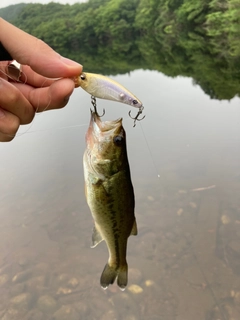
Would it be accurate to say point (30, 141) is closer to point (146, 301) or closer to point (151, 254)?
point (151, 254)

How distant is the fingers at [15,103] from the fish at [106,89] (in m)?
0.38

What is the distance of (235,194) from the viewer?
19.8ft

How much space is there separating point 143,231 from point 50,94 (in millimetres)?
4005

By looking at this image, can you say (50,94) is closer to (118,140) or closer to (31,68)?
(31,68)

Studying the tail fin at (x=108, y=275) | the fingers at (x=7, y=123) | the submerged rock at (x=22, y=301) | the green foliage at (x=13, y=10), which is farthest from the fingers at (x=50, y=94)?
the green foliage at (x=13, y=10)

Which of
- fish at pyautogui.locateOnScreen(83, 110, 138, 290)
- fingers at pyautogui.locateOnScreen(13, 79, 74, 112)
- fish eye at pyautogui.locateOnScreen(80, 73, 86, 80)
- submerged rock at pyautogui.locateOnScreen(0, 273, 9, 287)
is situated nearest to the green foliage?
submerged rock at pyautogui.locateOnScreen(0, 273, 9, 287)

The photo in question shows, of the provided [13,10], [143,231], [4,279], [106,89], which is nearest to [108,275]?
[106,89]

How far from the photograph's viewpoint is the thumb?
6.31ft

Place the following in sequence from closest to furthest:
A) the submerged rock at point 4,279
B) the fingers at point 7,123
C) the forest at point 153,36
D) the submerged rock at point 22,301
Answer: the fingers at point 7,123 < the submerged rock at point 22,301 < the submerged rock at point 4,279 < the forest at point 153,36

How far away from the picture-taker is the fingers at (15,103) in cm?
199

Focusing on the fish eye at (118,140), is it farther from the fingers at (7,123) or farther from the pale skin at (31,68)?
the fingers at (7,123)

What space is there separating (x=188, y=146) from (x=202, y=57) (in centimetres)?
1536

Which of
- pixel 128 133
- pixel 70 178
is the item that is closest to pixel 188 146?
pixel 128 133

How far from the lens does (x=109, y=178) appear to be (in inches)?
90.9
